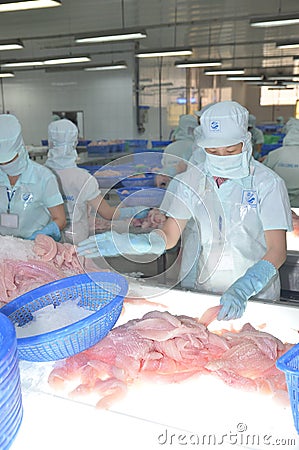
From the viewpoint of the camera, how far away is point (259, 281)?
1870mm

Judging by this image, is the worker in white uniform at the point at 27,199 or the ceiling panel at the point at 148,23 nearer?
the worker in white uniform at the point at 27,199

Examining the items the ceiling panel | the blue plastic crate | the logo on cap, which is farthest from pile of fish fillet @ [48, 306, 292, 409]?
the blue plastic crate

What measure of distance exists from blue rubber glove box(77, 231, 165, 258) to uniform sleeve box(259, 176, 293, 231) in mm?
543

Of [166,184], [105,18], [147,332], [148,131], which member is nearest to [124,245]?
[166,184]

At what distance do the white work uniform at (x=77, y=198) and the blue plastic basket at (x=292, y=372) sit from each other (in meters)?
1.30

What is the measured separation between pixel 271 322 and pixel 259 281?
17 centimetres

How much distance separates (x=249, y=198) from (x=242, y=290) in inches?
20.2

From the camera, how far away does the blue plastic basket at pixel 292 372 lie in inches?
41.0

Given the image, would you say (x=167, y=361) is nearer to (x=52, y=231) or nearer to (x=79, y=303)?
(x=79, y=303)

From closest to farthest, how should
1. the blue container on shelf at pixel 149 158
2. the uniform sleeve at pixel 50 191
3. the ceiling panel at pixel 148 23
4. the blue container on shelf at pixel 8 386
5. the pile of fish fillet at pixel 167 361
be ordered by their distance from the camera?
the blue container on shelf at pixel 8 386 < the pile of fish fillet at pixel 167 361 < the blue container on shelf at pixel 149 158 < the uniform sleeve at pixel 50 191 < the ceiling panel at pixel 148 23

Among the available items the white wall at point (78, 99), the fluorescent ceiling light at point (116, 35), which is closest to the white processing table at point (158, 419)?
the fluorescent ceiling light at point (116, 35)

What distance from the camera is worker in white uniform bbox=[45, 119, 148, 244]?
2.63m

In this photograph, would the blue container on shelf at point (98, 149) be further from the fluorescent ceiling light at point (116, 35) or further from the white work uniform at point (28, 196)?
the white work uniform at point (28, 196)

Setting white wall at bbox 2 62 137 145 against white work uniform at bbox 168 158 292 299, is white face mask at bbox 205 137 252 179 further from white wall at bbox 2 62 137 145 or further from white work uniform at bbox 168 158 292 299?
white wall at bbox 2 62 137 145
